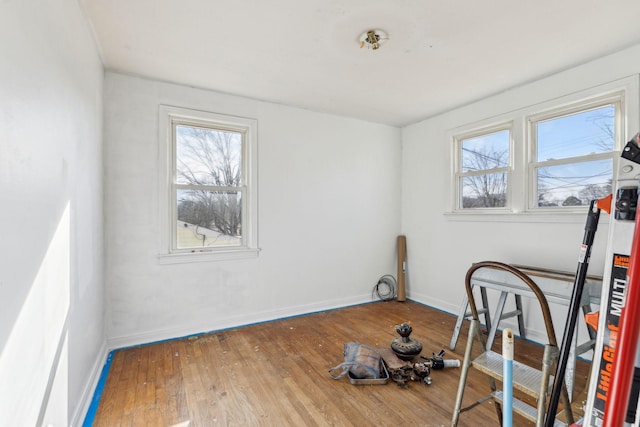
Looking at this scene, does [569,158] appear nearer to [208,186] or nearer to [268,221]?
[268,221]

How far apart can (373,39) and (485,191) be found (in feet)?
7.56

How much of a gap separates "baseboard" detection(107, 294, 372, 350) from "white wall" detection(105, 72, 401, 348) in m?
0.01

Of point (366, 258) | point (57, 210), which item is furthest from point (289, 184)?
point (57, 210)

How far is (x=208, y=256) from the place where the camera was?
3189mm

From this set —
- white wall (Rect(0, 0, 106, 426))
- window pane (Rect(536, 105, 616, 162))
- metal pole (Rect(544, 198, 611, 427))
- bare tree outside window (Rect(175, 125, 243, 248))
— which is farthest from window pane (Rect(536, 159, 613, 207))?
white wall (Rect(0, 0, 106, 426))

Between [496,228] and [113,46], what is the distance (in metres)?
4.02

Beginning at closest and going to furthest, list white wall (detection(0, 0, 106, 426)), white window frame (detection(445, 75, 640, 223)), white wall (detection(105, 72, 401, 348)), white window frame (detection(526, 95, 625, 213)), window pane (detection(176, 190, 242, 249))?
white wall (detection(0, 0, 106, 426)) < white window frame (detection(445, 75, 640, 223)) < white window frame (detection(526, 95, 625, 213)) < white wall (detection(105, 72, 401, 348)) < window pane (detection(176, 190, 242, 249))

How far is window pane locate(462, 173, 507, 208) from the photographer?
337cm

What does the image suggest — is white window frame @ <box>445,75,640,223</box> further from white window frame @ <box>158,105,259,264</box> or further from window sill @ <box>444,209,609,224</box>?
white window frame @ <box>158,105,259,264</box>

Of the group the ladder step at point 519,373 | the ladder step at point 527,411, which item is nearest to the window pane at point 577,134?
the ladder step at point 519,373

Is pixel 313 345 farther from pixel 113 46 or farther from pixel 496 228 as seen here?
pixel 113 46

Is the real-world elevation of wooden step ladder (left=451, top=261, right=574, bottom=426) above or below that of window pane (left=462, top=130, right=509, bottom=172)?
below

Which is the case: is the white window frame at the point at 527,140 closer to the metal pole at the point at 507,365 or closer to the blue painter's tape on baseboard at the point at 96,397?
the metal pole at the point at 507,365

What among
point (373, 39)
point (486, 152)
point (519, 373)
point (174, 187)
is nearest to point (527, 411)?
point (519, 373)
